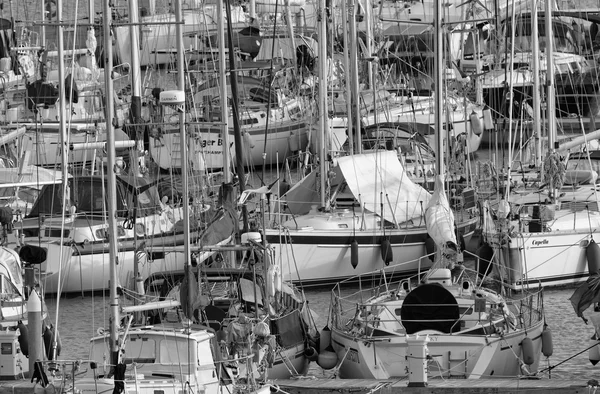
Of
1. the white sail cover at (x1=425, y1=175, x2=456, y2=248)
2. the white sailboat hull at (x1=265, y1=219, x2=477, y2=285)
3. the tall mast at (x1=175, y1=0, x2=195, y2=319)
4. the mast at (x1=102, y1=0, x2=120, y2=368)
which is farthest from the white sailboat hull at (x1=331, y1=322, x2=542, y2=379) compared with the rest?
the white sailboat hull at (x1=265, y1=219, x2=477, y2=285)

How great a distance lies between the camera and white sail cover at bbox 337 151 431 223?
1564 inches

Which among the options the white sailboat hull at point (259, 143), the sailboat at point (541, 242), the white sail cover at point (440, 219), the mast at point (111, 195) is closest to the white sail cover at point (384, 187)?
the sailboat at point (541, 242)

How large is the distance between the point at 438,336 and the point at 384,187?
11280 millimetres

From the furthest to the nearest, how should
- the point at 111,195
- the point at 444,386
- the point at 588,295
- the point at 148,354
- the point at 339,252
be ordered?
the point at 339,252 → the point at 588,295 → the point at 444,386 → the point at 148,354 → the point at 111,195

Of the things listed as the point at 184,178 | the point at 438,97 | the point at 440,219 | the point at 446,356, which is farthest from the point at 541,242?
the point at 184,178

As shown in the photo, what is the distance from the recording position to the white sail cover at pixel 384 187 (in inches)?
1564

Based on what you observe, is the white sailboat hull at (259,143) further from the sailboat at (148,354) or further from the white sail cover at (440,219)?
the sailboat at (148,354)

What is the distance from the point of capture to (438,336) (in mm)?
29156

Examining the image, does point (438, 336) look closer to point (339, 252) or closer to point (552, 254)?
point (552, 254)

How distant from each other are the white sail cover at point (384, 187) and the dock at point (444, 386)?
34.7 ft

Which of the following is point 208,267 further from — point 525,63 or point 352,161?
point 525,63

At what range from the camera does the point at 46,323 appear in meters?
31.4

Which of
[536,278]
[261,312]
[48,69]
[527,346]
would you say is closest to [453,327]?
[527,346]

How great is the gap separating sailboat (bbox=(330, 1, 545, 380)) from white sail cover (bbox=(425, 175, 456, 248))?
196 centimetres
